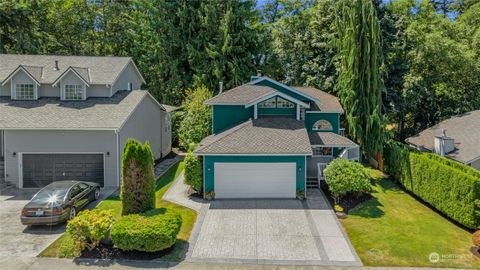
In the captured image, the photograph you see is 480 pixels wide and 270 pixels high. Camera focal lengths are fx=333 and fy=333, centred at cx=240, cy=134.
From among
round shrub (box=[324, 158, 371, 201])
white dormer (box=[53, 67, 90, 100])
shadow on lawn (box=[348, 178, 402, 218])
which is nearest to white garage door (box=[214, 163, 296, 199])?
round shrub (box=[324, 158, 371, 201])

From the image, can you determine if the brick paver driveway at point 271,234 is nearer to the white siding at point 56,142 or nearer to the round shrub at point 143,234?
the round shrub at point 143,234

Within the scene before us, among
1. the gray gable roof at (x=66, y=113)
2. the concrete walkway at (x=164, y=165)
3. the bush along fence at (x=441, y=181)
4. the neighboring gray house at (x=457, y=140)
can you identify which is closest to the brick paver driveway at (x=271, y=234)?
the bush along fence at (x=441, y=181)

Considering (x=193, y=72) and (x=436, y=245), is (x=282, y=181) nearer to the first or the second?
(x=436, y=245)

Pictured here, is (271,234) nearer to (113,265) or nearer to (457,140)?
(113,265)

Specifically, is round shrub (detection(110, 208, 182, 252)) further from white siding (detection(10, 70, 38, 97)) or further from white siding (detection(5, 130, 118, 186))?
white siding (detection(10, 70, 38, 97))

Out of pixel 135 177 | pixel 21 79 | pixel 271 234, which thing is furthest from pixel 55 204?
pixel 21 79

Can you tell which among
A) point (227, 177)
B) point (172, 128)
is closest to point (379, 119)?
point (227, 177)
